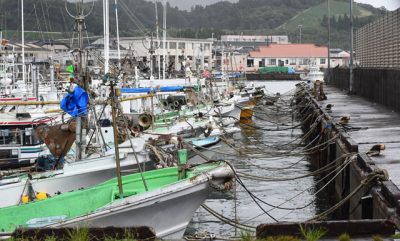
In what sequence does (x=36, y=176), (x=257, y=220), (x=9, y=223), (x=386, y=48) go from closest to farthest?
(x=9, y=223) → (x=36, y=176) → (x=257, y=220) → (x=386, y=48)

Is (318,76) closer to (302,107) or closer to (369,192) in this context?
(302,107)

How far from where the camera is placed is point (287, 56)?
157 meters

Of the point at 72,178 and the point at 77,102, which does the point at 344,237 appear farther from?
the point at 77,102

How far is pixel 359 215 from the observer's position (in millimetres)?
15523

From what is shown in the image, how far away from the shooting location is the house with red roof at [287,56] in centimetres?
15212

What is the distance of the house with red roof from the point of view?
5989 inches

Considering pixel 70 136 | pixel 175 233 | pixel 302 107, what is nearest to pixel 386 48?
pixel 302 107

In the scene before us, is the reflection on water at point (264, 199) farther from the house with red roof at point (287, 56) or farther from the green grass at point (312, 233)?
the house with red roof at point (287, 56)

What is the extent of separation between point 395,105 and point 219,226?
17610mm

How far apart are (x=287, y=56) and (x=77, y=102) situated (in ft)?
462

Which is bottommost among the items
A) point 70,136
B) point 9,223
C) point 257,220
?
point 257,220

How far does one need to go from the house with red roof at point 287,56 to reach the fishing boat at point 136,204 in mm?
134462

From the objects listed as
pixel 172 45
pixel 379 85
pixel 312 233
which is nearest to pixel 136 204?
pixel 312 233

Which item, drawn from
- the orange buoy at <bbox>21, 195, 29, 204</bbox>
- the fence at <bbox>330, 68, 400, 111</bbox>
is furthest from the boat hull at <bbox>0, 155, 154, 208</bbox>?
the fence at <bbox>330, 68, 400, 111</bbox>
